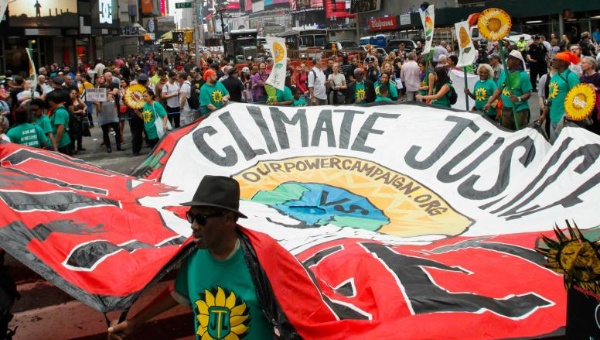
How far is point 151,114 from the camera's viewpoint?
14281 mm

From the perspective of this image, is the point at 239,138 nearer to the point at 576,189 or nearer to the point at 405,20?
the point at 576,189

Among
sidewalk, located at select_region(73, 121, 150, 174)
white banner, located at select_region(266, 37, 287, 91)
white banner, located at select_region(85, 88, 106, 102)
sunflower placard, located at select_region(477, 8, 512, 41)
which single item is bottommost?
sidewalk, located at select_region(73, 121, 150, 174)

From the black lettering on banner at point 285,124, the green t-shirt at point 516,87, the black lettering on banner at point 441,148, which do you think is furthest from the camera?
the green t-shirt at point 516,87

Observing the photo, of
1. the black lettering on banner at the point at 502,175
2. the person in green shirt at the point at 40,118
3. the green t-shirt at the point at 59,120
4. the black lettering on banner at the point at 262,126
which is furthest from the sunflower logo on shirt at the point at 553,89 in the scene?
the green t-shirt at the point at 59,120

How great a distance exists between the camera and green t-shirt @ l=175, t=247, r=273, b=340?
3713mm

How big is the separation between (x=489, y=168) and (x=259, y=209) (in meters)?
2.86

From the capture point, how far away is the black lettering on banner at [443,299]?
15.1 feet

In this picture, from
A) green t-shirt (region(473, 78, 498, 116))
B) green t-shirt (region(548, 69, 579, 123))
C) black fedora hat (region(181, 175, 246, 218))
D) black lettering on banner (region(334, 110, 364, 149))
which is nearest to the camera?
black fedora hat (region(181, 175, 246, 218))

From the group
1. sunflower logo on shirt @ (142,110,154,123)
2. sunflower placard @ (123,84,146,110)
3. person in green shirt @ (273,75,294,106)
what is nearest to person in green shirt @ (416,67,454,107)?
person in green shirt @ (273,75,294,106)

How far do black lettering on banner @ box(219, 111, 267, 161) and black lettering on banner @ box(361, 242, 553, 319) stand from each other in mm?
4573

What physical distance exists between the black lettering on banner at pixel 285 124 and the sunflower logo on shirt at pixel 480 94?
11.4 ft

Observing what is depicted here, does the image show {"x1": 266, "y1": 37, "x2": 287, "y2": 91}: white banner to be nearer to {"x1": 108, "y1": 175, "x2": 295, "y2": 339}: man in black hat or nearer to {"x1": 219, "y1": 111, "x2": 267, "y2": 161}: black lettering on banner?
{"x1": 219, "y1": 111, "x2": 267, "y2": 161}: black lettering on banner

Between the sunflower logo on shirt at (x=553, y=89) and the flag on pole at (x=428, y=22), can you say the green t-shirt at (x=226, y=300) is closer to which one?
the sunflower logo on shirt at (x=553, y=89)

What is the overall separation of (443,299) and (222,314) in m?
1.58
